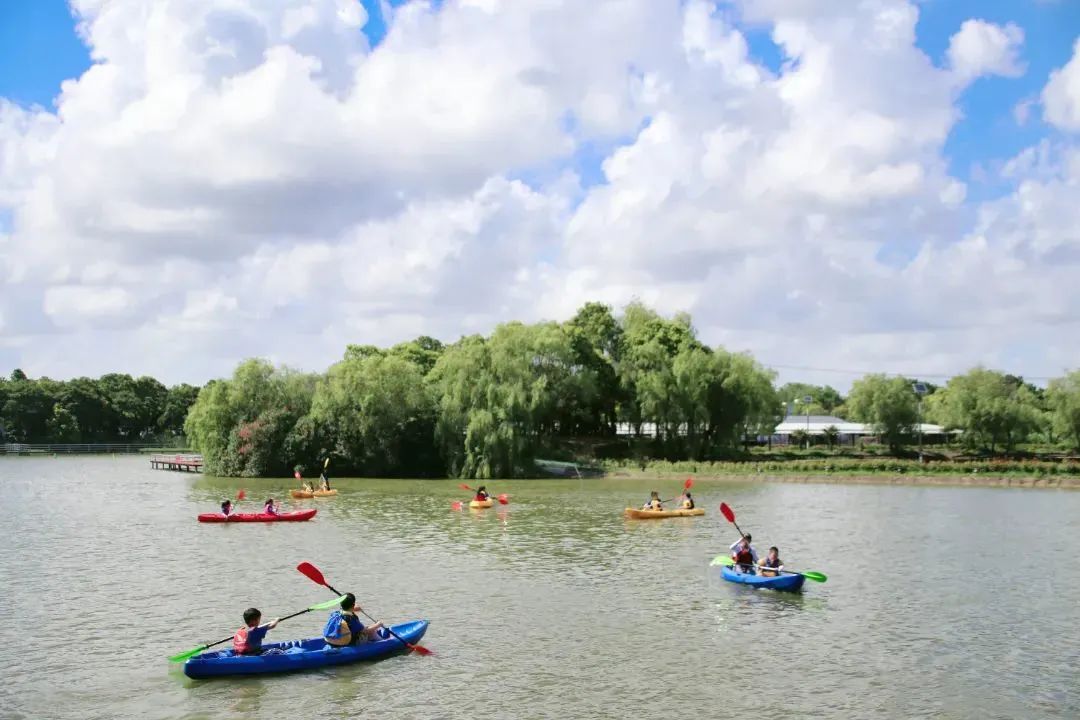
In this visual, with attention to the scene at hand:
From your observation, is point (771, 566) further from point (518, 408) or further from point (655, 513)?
point (518, 408)

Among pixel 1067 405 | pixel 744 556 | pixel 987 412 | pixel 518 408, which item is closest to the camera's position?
pixel 744 556

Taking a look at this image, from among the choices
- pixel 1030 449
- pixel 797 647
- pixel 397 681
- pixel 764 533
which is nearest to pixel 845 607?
pixel 797 647

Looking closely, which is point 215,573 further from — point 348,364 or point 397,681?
point 348,364

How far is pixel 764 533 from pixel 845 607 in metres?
12.9

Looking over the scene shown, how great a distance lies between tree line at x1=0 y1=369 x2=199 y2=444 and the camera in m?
111

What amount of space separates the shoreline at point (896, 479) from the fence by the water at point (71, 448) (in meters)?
74.2

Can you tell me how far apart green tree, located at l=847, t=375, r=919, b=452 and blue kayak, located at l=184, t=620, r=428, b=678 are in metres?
71.2

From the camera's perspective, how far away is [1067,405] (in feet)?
231

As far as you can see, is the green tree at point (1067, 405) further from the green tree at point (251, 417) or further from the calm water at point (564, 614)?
the green tree at point (251, 417)

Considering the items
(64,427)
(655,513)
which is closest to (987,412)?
(655,513)

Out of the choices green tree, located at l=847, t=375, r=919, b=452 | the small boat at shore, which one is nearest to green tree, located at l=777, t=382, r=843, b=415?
green tree, located at l=847, t=375, r=919, b=452

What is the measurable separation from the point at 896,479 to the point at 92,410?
95081 millimetres

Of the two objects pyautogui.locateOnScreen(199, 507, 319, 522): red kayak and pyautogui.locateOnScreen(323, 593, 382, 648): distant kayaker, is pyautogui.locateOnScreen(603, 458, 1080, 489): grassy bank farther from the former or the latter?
pyautogui.locateOnScreen(323, 593, 382, 648): distant kayaker

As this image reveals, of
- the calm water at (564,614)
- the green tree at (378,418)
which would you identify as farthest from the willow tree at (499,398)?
the calm water at (564,614)
